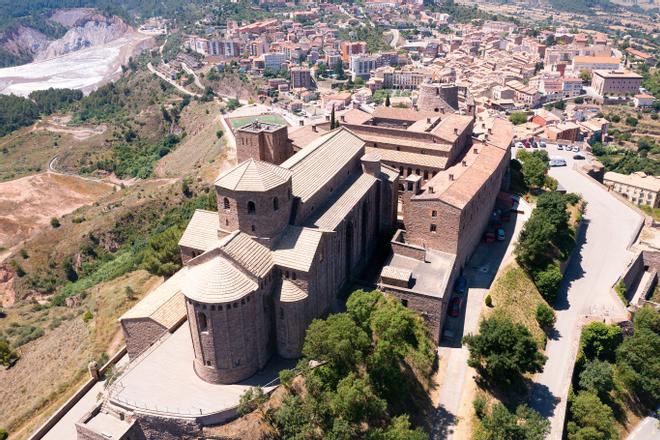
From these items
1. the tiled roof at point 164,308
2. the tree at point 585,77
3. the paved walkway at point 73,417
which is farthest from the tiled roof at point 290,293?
the tree at point 585,77

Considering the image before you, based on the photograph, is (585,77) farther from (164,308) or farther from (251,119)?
(164,308)

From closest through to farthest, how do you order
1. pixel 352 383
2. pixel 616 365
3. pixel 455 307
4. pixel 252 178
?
pixel 352 383, pixel 252 178, pixel 455 307, pixel 616 365

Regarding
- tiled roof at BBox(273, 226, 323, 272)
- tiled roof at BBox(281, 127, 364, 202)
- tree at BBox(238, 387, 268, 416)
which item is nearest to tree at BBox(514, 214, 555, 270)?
tiled roof at BBox(281, 127, 364, 202)

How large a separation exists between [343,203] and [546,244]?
90.5ft

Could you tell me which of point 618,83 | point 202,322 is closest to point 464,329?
point 202,322

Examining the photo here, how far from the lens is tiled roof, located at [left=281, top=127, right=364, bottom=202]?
49719 mm

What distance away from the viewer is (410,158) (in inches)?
2687

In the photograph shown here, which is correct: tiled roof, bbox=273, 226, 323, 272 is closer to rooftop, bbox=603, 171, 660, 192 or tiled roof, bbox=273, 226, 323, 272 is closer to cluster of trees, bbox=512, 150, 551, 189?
cluster of trees, bbox=512, 150, 551, 189

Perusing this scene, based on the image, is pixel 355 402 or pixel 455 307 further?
pixel 455 307

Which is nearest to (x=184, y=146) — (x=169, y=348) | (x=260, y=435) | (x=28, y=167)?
(x=28, y=167)

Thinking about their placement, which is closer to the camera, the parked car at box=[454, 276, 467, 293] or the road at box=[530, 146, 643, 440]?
the road at box=[530, 146, 643, 440]

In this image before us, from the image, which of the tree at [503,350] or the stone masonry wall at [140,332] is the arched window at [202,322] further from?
the tree at [503,350]

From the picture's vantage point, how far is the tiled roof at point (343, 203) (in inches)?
1909

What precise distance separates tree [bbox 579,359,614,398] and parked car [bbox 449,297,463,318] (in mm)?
13970
